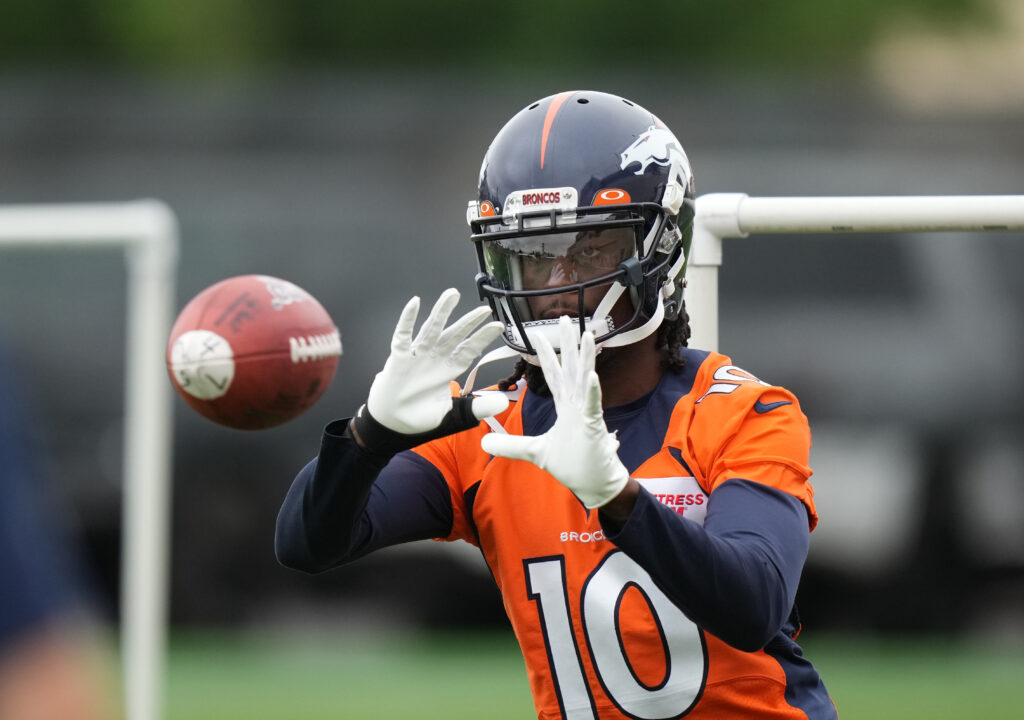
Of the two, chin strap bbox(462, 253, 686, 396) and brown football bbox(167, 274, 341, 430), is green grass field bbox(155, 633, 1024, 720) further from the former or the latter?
chin strap bbox(462, 253, 686, 396)

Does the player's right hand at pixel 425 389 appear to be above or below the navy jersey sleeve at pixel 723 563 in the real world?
above

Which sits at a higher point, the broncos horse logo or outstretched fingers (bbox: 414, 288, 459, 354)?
the broncos horse logo

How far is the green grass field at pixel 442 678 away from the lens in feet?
24.0

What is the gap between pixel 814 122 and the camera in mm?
10688

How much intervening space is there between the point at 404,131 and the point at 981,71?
20.9 ft

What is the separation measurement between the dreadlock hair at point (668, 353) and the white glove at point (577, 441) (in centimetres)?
52

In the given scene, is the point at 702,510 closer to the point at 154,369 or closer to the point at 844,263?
the point at 154,369

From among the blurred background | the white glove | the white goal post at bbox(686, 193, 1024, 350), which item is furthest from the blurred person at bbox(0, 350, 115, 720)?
the blurred background

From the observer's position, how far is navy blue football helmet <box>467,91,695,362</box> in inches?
120

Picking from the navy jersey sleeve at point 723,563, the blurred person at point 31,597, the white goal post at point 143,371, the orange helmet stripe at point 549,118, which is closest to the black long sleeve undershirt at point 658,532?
the navy jersey sleeve at point 723,563

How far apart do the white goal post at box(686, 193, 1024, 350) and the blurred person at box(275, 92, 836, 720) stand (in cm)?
24

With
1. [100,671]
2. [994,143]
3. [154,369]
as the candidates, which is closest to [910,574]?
[994,143]

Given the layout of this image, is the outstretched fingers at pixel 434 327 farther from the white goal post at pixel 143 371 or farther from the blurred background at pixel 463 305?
the blurred background at pixel 463 305

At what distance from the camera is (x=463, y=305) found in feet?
31.7
